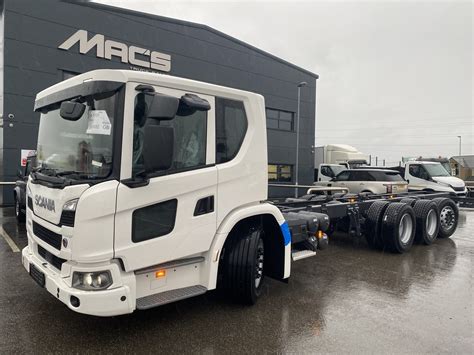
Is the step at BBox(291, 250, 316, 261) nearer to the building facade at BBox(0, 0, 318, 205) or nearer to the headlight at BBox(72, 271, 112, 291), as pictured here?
the headlight at BBox(72, 271, 112, 291)

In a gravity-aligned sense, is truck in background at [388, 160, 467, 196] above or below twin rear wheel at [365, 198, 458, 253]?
above

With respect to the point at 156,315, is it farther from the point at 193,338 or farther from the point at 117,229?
the point at 117,229

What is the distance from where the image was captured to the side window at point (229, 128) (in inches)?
156

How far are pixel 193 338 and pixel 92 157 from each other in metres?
2.00

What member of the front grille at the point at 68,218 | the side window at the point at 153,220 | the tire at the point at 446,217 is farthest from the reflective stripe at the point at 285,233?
the tire at the point at 446,217

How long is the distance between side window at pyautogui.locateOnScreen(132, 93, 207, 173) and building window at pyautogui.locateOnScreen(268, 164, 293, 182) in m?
19.4

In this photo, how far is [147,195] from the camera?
330 cm

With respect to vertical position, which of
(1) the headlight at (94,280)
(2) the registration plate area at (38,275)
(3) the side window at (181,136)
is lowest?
(2) the registration plate area at (38,275)

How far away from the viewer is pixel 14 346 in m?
3.32

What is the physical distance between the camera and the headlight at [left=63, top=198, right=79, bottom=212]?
3.08 m

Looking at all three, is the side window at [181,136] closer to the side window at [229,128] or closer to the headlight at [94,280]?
the side window at [229,128]

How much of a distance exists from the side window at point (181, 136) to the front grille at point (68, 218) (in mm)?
634

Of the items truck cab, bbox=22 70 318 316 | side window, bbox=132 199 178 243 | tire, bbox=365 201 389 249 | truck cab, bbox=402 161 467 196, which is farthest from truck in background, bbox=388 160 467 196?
side window, bbox=132 199 178 243

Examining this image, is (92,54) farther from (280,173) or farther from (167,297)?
(167,297)
